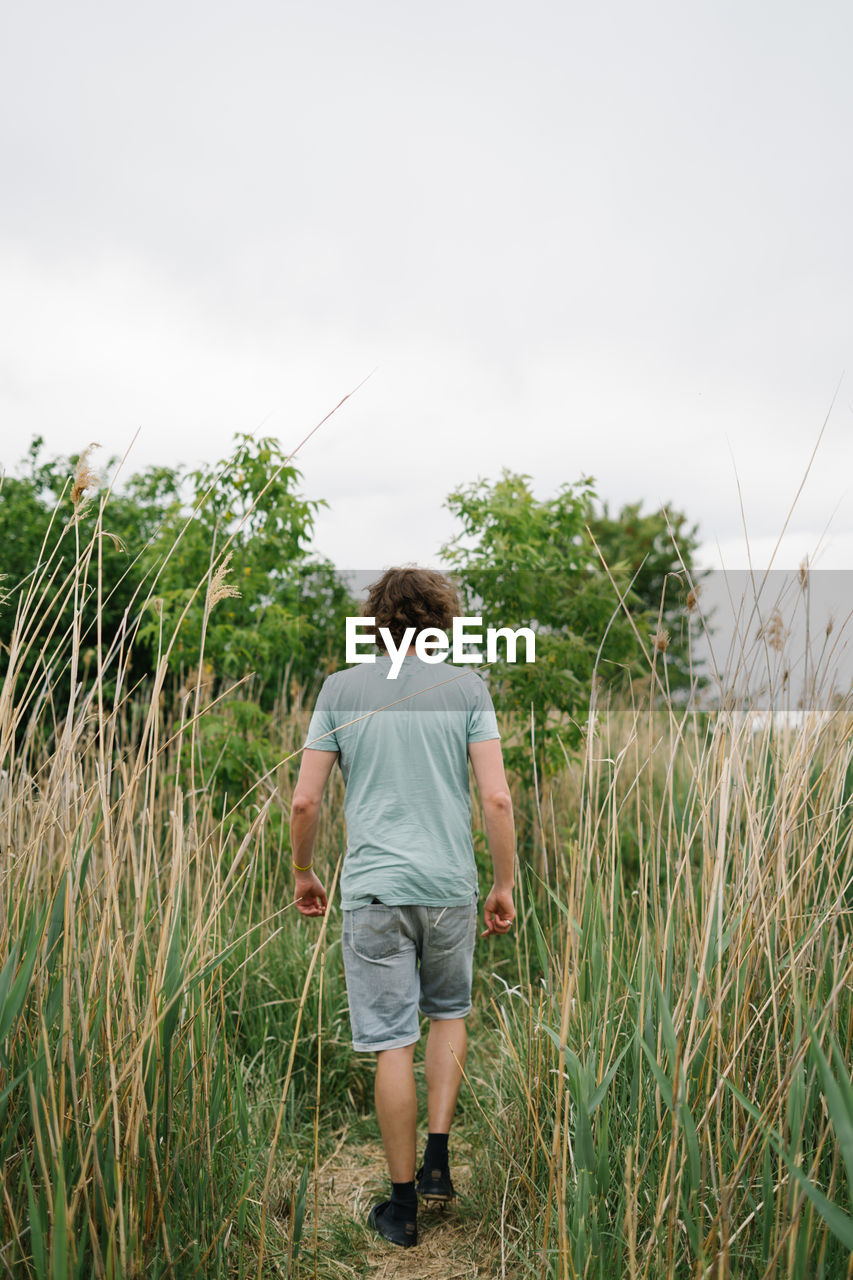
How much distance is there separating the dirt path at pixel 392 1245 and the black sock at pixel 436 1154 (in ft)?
0.32

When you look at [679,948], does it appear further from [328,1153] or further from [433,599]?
[328,1153]

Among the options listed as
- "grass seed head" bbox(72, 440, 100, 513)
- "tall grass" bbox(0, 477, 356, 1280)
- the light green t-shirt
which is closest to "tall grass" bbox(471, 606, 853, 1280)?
the light green t-shirt

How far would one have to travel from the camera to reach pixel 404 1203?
91.1 inches

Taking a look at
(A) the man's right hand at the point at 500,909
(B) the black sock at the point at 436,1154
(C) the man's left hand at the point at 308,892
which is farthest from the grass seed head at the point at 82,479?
(B) the black sock at the point at 436,1154

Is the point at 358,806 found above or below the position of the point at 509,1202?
above

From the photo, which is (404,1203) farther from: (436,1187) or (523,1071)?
(523,1071)

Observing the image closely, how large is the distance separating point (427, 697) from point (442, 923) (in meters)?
0.63

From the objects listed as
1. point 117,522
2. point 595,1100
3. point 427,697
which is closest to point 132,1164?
point 595,1100

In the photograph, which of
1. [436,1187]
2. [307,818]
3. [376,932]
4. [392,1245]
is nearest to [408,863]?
[376,932]

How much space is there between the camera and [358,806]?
2.54m

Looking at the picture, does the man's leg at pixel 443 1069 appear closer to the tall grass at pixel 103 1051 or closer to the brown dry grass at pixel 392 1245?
the brown dry grass at pixel 392 1245

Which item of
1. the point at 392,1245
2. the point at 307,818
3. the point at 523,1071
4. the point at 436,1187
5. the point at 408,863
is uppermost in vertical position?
the point at 307,818

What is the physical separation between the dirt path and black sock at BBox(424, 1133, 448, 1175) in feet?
0.32

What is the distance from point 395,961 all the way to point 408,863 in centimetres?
27
